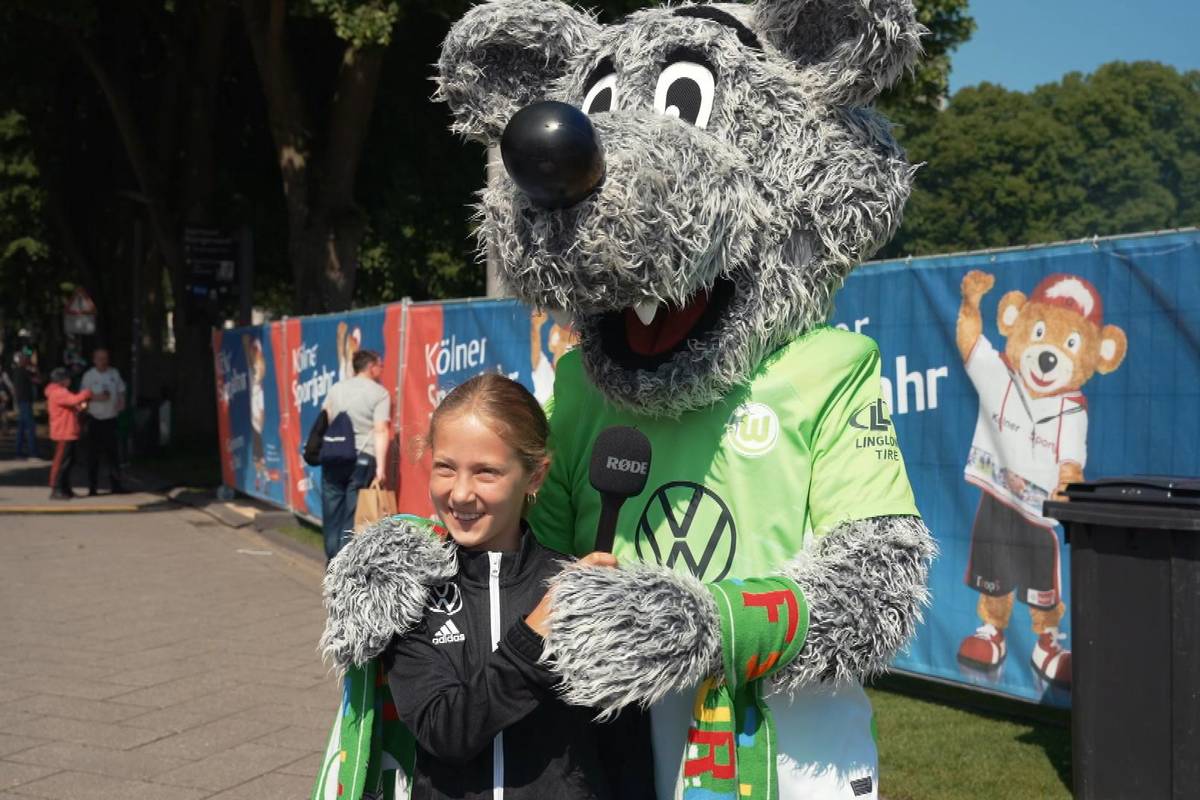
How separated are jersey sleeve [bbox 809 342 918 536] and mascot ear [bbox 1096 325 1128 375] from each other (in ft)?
10.9

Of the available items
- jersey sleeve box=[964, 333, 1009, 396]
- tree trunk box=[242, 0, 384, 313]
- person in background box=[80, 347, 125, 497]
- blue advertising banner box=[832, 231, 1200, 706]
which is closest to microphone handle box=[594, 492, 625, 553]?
blue advertising banner box=[832, 231, 1200, 706]

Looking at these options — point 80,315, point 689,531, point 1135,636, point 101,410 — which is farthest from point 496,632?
point 80,315

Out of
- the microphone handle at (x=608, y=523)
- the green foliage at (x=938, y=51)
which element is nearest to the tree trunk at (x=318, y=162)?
the green foliage at (x=938, y=51)

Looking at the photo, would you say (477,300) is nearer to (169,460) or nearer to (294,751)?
(294,751)

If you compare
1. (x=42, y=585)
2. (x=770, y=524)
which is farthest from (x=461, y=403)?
(x=42, y=585)

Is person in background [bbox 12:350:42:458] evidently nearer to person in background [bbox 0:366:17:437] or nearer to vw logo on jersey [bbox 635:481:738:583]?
person in background [bbox 0:366:17:437]

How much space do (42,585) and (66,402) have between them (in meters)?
7.04

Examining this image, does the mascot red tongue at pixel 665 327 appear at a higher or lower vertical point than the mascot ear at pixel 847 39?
lower

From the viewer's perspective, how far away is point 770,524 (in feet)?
8.02

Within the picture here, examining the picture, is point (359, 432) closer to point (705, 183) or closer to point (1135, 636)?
point (1135, 636)

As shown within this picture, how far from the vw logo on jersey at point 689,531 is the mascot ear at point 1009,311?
3.76 m

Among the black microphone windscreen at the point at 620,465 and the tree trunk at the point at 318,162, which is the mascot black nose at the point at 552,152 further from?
the tree trunk at the point at 318,162

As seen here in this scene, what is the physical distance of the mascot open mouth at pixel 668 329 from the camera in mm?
2455

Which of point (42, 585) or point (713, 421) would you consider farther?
point (42, 585)
